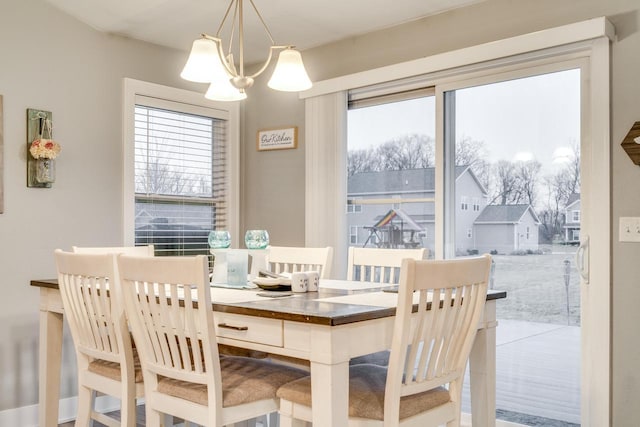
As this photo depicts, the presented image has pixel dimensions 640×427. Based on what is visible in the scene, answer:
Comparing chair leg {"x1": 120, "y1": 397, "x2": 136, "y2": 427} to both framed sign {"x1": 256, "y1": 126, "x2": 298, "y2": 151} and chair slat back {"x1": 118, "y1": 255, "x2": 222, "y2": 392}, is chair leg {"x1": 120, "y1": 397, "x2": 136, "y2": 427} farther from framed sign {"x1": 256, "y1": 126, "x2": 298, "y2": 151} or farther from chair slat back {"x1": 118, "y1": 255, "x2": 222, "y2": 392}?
framed sign {"x1": 256, "y1": 126, "x2": 298, "y2": 151}

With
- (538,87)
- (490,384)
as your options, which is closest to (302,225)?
(538,87)

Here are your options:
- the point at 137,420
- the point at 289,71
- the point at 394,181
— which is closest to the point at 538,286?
the point at 394,181

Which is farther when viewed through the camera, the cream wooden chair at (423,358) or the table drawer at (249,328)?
the table drawer at (249,328)

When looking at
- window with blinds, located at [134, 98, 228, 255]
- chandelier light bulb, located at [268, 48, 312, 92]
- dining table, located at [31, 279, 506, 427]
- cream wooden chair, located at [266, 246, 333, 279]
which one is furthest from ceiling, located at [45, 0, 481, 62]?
dining table, located at [31, 279, 506, 427]

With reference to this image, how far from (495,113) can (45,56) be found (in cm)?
255

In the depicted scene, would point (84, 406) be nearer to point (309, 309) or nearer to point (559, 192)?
→ point (309, 309)

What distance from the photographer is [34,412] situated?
340 centimetres

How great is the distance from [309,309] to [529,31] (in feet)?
6.60

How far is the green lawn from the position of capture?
116 inches

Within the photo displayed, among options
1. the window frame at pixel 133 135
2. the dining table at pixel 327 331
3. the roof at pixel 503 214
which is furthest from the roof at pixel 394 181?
the dining table at pixel 327 331

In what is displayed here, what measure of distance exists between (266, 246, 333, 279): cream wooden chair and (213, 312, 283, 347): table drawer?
0.98m

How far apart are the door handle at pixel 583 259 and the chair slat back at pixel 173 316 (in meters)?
1.80

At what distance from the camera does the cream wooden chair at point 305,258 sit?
3092mm

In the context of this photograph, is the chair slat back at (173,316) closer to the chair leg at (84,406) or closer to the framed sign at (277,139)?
the chair leg at (84,406)
